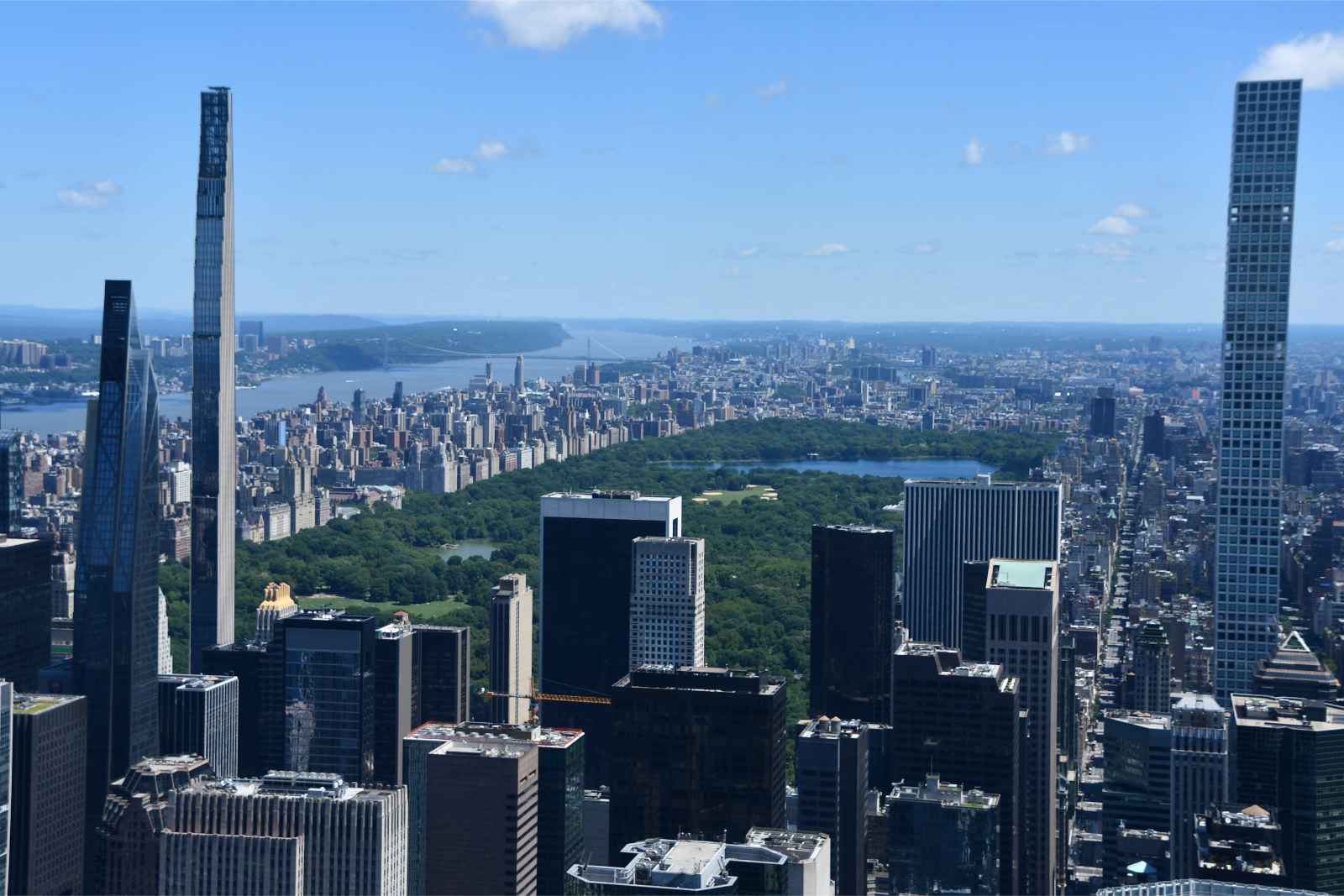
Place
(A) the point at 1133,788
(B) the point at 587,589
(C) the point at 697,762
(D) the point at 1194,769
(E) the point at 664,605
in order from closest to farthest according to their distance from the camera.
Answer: (C) the point at 697,762 < (D) the point at 1194,769 < (A) the point at 1133,788 < (E) the point at 664,605 < (B) the point at 587,589

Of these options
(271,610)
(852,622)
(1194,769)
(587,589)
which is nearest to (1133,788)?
(1194,769)

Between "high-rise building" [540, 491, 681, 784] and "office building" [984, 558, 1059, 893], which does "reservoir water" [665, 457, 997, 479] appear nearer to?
"high-rise building" [540, 491, 681, 784]

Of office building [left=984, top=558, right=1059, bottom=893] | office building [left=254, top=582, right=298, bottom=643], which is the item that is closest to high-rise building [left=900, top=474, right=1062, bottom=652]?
office building [left=984, top=558, right=1059, bottom=893]

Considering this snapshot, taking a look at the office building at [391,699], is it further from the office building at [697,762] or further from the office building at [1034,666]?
the office building at [1034,666]

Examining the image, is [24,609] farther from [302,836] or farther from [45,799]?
[302,836]

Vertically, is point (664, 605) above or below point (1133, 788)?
above

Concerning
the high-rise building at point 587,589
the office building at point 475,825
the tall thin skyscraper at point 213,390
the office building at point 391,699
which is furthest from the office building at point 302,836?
the tall thin skyscraper at point 213,390

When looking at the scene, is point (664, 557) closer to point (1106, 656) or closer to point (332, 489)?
point (1106, 656)
